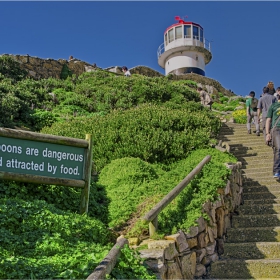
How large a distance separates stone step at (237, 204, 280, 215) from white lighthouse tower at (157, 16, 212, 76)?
105 ft

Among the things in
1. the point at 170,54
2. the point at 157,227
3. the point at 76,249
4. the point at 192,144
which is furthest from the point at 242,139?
the point at 170,54

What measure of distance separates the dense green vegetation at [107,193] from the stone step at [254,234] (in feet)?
2.77

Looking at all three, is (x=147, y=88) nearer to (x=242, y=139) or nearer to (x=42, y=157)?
(x=242, y=139)

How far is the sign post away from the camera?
512cm

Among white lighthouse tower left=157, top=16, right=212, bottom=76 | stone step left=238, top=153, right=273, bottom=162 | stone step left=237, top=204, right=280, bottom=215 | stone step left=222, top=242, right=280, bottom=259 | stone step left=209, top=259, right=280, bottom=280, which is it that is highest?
white lighthouse tower left=157, top=16, right=212, bottom=76

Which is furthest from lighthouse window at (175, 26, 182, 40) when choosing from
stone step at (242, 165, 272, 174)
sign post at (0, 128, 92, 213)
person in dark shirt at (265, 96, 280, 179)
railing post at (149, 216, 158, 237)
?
railing post at (149, 216, 158, 237)

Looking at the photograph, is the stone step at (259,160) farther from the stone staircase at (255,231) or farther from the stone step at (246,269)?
the stone step at (246,269)

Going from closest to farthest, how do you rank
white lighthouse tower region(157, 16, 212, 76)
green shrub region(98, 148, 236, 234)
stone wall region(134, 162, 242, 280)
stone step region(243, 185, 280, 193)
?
stone wall region(134, 162, 242, 280)
green shrub region(98, 148, 236, 234)
stone step region(243, 185, 280, 193)
white lighthouse tower region(157, 16, 212, 76)

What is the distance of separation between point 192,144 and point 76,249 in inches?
224

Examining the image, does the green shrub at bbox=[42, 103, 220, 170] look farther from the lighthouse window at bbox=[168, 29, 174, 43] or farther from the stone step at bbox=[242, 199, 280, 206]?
the lighthouse window at bbox=[168, 29, 174, 43]

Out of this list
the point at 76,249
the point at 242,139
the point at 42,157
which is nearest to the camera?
the point at 76,249

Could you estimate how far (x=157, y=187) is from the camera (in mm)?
6875

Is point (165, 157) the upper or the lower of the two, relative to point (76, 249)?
upper

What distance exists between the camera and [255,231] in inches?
273
